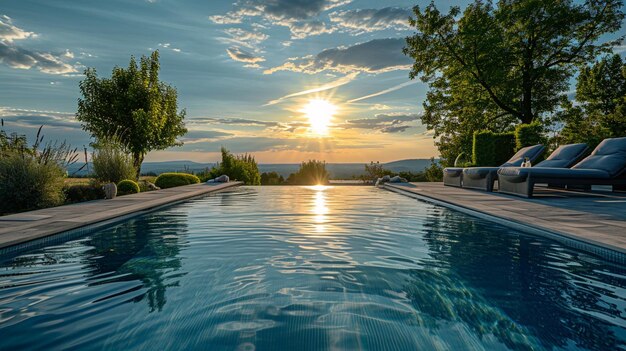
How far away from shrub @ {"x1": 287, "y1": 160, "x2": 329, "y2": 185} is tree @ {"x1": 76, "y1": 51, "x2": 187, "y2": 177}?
770 cm

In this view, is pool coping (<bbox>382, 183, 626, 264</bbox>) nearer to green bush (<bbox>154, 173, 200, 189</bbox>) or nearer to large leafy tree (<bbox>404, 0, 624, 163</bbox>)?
green bush (<bbox>154, 173, 200, 189</bbox>)

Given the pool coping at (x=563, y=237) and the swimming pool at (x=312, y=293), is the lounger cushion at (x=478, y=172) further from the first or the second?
the swimming pool at (x=312, y=293)

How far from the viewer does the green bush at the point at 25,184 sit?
8.45 meters

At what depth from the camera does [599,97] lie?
27.2 meters

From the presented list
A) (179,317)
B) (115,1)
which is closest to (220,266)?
(179,317)

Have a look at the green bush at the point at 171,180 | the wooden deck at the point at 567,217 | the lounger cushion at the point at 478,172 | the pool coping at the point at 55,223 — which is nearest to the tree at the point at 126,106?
the green bush at the point at 171,180

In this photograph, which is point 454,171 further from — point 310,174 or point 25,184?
point 25,184

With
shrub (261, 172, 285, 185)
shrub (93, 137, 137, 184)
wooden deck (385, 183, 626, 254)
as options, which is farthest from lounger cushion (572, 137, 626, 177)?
shrub (261, 172, 285, 185)

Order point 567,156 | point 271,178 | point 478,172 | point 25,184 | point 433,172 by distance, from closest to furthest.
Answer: point 25,184 → point 567,156 → point 478,172 → point 433,172 → point 271,178

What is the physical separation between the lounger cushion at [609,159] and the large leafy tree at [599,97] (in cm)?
1515

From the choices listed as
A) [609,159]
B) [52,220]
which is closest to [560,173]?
[609,159]

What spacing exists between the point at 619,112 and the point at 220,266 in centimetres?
2750

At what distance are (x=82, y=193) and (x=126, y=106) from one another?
1210cm

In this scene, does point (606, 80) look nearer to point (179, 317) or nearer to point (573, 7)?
point (573, 7)
